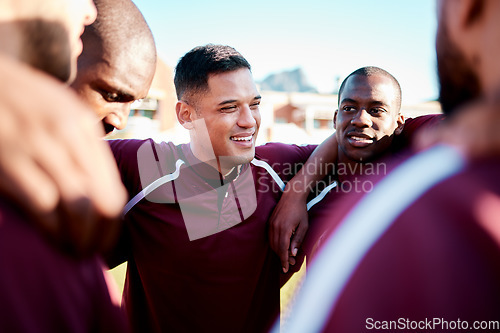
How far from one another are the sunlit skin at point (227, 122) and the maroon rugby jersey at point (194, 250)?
0.14 m

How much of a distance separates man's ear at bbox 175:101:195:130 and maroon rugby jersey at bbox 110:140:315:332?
372mm

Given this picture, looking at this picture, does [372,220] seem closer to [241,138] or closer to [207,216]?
[207,216]

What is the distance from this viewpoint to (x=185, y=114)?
261 cm

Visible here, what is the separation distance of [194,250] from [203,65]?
1480 mm

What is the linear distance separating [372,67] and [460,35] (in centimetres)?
222

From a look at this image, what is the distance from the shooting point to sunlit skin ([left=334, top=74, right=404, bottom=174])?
2.44 metres

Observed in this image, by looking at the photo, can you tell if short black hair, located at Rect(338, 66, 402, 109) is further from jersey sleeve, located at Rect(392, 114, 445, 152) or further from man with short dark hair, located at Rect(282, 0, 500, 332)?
man with short dark hair, located at Rect(282, 0, 500, 332)

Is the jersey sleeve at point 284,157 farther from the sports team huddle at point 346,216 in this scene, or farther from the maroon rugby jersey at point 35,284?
the maroon rugby jersey at point 35,284

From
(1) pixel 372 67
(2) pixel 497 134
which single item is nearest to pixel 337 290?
(2) pixel 497 134

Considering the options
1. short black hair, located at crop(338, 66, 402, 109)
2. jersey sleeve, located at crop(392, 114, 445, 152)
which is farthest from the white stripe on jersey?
short black hair, located at crop(338, 66, 402, 109)

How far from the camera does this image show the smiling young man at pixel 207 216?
6.45 ft

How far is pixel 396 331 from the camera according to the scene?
0.66 meters

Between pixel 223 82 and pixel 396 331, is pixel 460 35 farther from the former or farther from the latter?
pixel 223 82

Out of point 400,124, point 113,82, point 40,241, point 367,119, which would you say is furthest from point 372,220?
point 400,124
